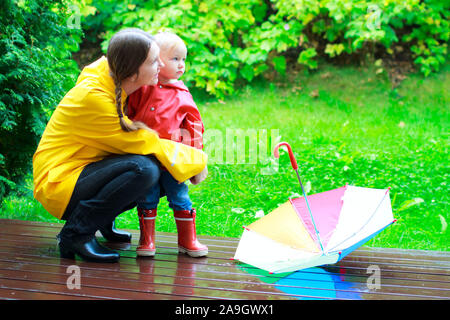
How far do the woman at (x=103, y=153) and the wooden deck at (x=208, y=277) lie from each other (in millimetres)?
205

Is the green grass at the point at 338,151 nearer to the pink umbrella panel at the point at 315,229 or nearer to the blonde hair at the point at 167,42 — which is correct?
the pink umbrella panel at the point at 315,229

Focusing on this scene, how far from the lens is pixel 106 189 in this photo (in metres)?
2.41

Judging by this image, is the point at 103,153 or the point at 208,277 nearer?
the point at 208,277

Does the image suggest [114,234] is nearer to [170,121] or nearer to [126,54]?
[170,121]

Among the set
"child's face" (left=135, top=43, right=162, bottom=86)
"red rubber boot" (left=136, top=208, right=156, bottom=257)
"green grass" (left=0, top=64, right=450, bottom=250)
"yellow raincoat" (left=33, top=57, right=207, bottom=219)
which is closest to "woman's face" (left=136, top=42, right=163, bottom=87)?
"child's face" (left=135, top=43, right=162, bottom=86)

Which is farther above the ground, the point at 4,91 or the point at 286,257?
the point at 4,91

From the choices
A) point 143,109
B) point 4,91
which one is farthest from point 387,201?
point 4,91

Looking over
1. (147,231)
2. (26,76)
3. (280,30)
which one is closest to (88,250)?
(147,231)

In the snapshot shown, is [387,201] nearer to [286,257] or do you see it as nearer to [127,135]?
[286,257]

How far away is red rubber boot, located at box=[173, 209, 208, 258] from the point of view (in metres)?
2.66

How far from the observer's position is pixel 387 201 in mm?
2605

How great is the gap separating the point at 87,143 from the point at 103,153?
0.31 ft

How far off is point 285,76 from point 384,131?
5.96 ft

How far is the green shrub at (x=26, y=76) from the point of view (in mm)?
3385
